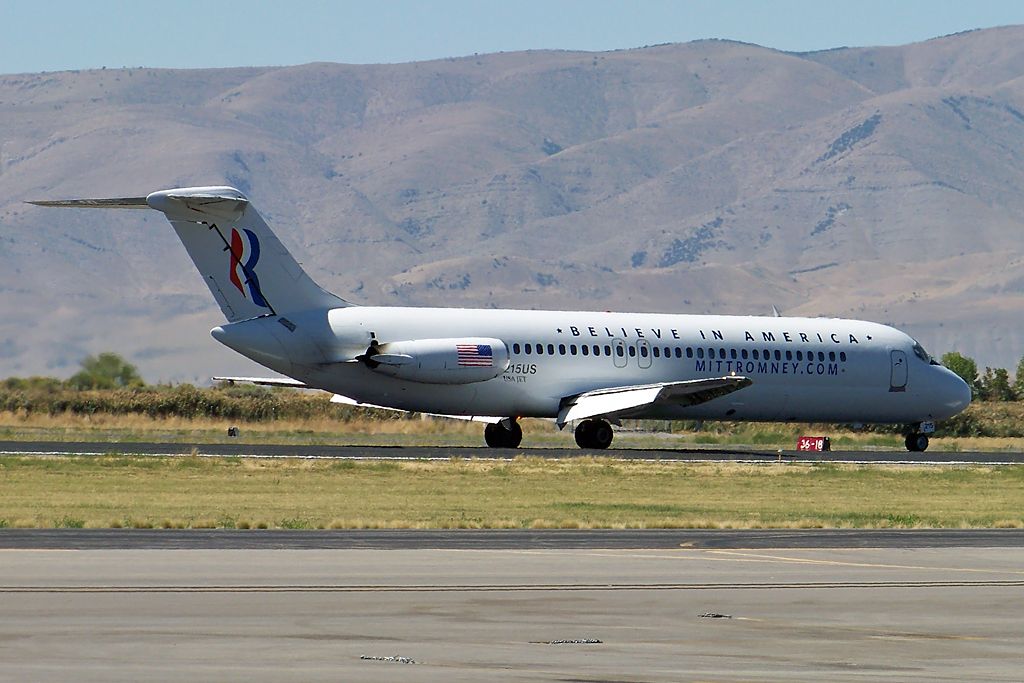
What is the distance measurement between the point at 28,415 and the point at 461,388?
27972mm

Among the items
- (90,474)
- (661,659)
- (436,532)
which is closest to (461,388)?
(90,474)

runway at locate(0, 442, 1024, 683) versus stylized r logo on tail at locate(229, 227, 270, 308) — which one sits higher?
stylized r logo on tail at locate(229, 227, 270, 308)

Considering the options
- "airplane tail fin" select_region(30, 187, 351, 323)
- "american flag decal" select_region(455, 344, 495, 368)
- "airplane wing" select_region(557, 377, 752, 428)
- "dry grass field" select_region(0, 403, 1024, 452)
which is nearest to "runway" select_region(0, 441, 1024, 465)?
"airplane wing" select_region(557, 377, 752, 428)

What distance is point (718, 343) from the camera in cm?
5650

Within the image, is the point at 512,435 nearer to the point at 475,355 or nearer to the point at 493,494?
the point at 475,355

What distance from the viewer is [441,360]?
50906mm

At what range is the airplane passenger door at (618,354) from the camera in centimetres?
5472

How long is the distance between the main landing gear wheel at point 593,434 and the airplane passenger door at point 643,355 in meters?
1.96

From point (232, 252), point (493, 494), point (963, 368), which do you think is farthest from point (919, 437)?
point (963, 368)

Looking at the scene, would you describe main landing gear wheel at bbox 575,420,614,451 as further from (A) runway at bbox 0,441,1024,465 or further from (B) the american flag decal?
(B) the american flag decal

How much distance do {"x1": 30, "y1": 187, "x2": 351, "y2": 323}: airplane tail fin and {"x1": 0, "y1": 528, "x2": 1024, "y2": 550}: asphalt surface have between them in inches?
904

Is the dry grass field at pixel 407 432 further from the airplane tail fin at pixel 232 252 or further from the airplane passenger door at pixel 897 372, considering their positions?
the airplane tail fin at pixel 232 252

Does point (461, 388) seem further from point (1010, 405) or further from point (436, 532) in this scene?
point (1010, 405)

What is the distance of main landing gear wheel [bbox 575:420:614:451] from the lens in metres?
54.9
